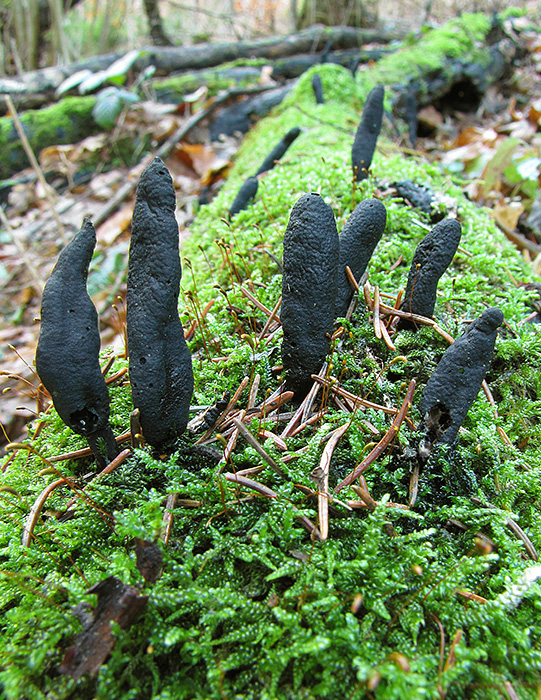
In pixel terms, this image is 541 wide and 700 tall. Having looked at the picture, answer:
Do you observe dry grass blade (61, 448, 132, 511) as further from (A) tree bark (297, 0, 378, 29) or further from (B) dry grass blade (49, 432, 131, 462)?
(A) tree bark (297, 0, 378, 29)

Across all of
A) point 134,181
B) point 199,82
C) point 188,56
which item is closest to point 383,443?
point 134,181

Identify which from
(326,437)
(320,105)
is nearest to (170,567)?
Result: (326,437)

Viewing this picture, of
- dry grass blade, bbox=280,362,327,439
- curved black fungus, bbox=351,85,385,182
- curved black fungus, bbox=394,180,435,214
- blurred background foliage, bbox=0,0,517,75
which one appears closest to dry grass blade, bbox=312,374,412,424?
dry grass blade, bbox=280,362,327,439

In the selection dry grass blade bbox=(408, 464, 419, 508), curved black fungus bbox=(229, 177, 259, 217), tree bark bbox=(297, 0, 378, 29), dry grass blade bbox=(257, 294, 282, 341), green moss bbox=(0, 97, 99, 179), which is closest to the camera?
dry grass blade bbox=(408, 464, 419, 508)

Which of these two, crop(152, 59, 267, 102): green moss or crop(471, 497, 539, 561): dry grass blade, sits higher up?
crop(152, 59, 267, 102): green moss

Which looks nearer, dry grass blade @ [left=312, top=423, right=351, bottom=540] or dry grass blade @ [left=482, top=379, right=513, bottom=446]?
dry grass blade @ [left=312, top=423, right=351, bottom=540]

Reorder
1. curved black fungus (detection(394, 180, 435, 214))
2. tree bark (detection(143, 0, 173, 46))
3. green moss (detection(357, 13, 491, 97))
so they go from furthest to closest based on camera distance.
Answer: tree bark (detection(143, 0, 173, 46)) < green moss (detection(357, 13, 491, 97)) < curved black fungus (detection(394, 180, 435, 214))

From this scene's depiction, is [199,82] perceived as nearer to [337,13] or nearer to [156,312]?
[337,13]
